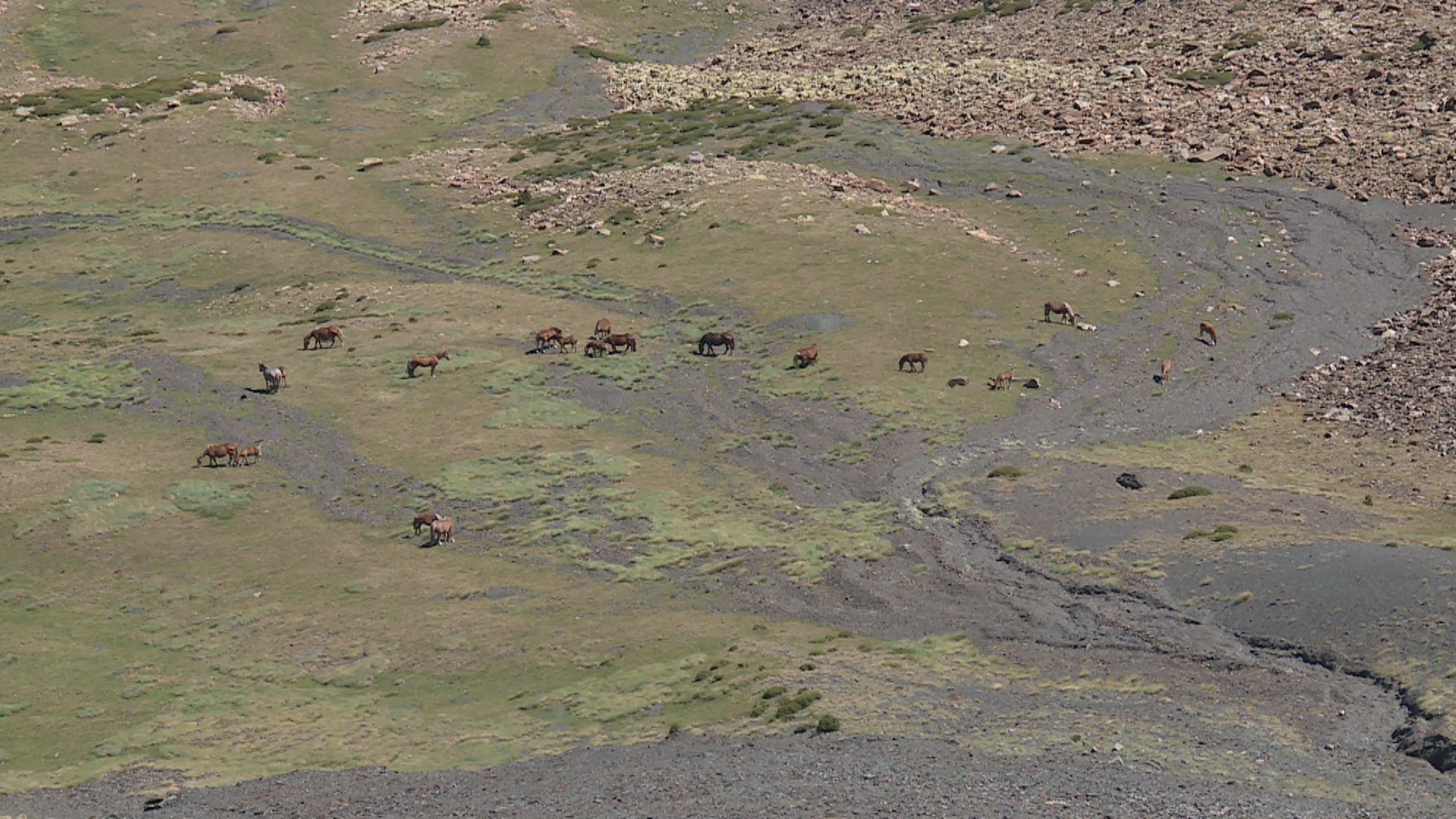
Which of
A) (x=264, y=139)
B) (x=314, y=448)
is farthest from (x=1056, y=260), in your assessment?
(x=264, y=139)

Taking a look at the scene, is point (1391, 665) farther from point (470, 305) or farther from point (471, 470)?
point (470, 305)

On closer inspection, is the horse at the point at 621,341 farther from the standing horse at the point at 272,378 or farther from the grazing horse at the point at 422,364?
the standing horse at the point at 272,378

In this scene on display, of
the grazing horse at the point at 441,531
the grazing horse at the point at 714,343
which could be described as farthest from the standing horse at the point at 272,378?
the grazing horse at the point at 714,343

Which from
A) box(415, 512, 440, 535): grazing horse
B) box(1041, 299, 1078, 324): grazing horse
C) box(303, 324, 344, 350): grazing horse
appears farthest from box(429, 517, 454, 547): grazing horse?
box(1041, 299, 1078, 324): grazing horse

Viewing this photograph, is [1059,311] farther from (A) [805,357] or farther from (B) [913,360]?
(A) [805,357]

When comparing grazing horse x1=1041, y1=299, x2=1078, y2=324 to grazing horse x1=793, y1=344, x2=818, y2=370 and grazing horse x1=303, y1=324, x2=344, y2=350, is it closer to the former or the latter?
grazing horse x1=793, y1=344, x2=818, y2=370
